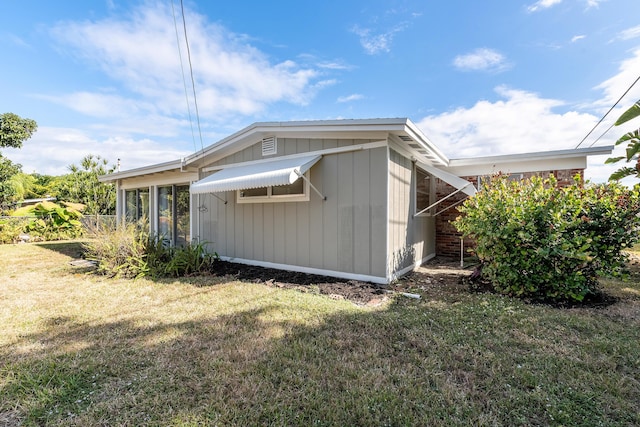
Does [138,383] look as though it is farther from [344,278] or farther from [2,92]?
[2,92]

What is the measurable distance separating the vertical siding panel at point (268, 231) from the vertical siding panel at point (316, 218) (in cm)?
131

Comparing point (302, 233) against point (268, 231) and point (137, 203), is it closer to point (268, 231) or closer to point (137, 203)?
point (268, 231)

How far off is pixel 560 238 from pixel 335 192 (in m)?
4.21

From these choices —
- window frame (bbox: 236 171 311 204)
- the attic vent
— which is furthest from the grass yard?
the attic vent

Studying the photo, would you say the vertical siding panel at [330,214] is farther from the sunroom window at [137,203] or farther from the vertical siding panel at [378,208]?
the sunroom window at [137,203]

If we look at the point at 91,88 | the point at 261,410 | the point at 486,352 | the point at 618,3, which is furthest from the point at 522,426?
the point at 91,88

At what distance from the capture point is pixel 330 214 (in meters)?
6.74

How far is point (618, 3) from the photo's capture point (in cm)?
878

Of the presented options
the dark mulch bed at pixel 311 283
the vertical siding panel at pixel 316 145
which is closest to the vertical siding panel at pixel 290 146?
the vertical siding panel at pixel 316 145

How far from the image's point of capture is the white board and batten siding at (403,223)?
6371 millimetres

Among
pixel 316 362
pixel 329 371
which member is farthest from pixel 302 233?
pixel 329 371

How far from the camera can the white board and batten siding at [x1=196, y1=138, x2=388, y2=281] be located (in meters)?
6.16

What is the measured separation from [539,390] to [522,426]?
0.58 metres

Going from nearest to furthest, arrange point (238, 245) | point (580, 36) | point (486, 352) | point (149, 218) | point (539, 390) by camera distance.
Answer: point (539, 390)
point (486, 352)
point (238, 245)
point (580, 36)
point (149, 218)
